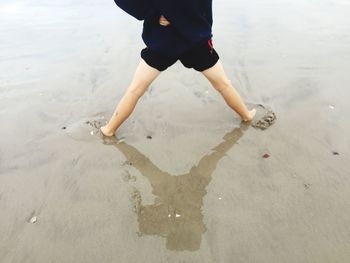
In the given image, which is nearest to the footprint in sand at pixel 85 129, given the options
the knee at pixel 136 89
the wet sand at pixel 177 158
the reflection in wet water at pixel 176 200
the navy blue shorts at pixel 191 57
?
the wet sand at pixel 177 158

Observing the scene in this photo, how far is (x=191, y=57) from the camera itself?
10.8 feet

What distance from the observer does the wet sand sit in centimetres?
265

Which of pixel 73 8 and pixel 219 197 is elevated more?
pixel 219 197

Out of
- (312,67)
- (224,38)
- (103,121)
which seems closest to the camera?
(103,121)

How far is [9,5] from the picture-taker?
25.8 ft

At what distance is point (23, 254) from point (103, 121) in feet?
5.67

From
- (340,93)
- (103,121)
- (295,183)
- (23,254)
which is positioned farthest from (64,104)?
(340,93)

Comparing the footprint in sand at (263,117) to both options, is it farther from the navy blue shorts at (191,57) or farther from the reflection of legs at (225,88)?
the navy blue shorts at (191,57)

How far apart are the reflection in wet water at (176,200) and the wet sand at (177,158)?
1cm

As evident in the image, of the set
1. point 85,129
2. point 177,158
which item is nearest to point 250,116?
point 177,158

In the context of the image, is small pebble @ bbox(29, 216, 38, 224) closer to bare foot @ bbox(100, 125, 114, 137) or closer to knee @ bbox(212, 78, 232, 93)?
bare foot @ bbox(100, 125, 114, 137)

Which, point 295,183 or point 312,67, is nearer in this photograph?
point 295,183

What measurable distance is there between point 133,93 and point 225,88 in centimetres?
80

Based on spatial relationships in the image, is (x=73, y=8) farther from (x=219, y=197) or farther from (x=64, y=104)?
(x=219, y=197)
